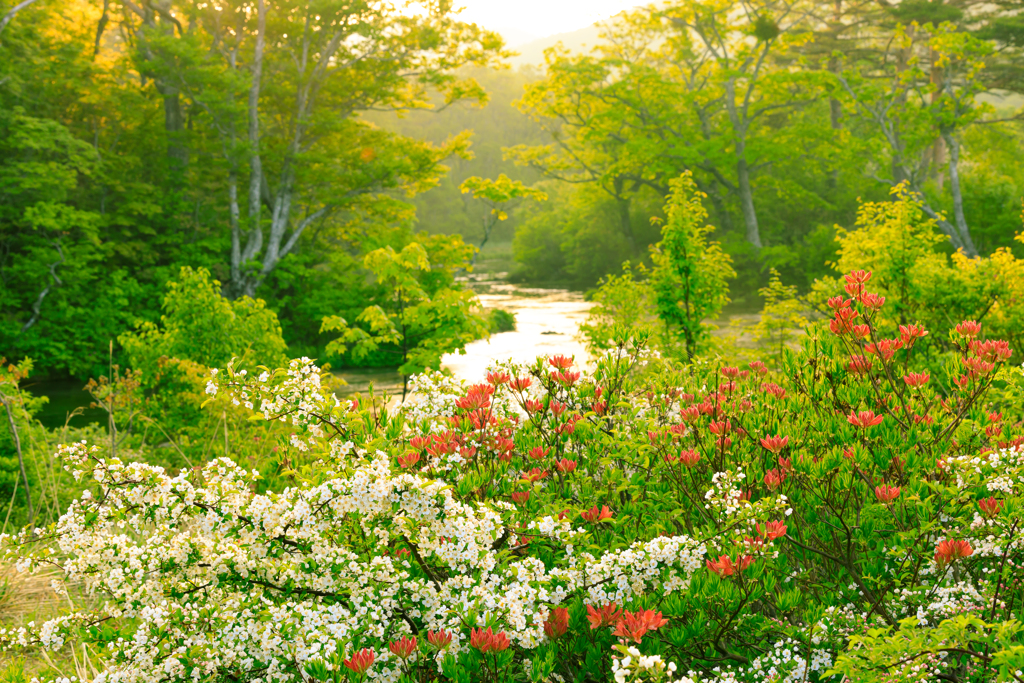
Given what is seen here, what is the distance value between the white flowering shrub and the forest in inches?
0.6

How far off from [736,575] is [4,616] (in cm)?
439

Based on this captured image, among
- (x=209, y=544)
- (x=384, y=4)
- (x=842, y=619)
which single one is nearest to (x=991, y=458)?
(x=842, y=619)

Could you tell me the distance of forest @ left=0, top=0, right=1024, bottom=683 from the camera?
7.07 ft

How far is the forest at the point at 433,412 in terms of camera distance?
216 centimetres

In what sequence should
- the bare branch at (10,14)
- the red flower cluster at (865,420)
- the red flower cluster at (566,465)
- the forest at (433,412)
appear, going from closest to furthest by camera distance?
the forest at (433,412) → the red flower cluster at (865,420) → the red flower cluster at (566,465) → the bare branch at (10,14)

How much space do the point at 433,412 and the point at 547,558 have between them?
1087mm

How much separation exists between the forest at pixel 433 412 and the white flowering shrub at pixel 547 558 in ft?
0.05

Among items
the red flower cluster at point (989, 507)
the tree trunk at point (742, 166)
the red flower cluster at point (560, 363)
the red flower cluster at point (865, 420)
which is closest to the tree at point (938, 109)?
the tree trunk at point (742, 166)

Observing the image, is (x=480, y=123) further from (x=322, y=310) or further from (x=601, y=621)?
(x=601, y=621)

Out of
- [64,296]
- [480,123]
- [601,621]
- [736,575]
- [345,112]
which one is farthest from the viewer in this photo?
[480,123]

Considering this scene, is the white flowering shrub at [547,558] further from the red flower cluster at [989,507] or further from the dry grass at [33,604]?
the dry grass at [33,604]

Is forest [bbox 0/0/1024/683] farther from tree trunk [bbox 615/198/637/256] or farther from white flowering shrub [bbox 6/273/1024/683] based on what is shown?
tree trunk [bbox 615/198/637/256]

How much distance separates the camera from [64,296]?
13.6 m

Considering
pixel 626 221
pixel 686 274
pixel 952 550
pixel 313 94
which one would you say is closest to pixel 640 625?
pixel 952 550
